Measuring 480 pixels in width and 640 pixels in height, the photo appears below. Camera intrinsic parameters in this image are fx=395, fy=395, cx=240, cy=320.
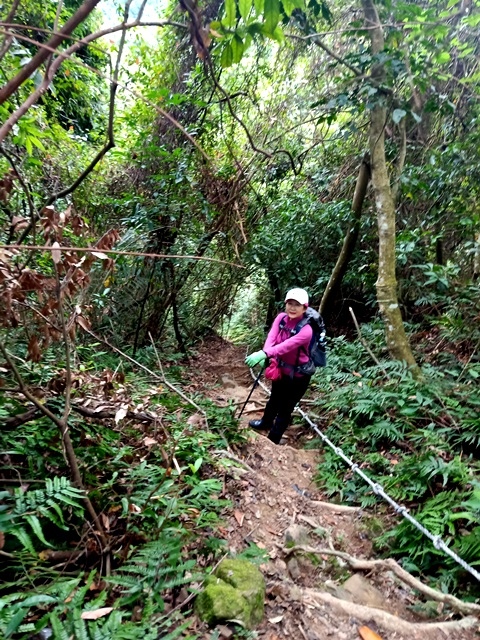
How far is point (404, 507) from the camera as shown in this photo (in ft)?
11.3

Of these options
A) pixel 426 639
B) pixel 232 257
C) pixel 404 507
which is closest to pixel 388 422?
pixel 404 507

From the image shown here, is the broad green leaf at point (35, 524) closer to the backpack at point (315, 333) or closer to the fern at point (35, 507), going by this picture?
the fern at point (35, 507)

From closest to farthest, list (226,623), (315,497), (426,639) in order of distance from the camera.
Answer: (226,623) → (426,639) → (315,497)

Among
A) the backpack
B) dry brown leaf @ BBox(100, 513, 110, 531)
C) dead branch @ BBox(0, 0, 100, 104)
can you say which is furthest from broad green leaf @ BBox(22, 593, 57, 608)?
the backpack

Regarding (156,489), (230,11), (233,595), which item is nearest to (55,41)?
(230,11)

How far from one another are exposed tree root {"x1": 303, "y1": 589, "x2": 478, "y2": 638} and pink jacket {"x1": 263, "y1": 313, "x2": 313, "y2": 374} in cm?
231

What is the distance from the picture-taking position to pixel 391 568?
2.83 meters

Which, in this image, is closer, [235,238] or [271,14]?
[271,14]

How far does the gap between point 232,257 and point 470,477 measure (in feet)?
16.5

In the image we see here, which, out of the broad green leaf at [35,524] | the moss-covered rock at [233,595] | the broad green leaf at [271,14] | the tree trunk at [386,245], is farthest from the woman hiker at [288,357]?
the broad green leaf at [271,14]

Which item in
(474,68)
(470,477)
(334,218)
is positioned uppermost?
(474,68)

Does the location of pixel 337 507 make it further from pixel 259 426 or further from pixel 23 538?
pixel 23 538

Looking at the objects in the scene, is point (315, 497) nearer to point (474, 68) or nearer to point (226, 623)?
point (226, 623)

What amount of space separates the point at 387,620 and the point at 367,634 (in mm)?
230
